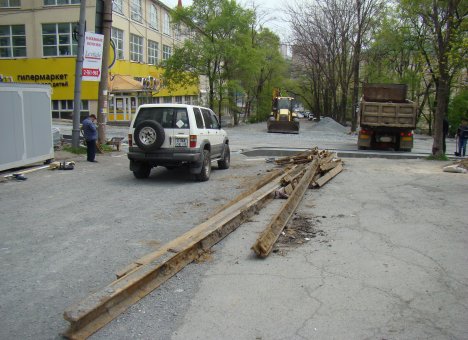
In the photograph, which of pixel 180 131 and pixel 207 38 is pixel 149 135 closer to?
pixel 180 131

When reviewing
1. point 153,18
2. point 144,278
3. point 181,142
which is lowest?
point 144,278

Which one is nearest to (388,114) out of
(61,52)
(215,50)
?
(215,50)

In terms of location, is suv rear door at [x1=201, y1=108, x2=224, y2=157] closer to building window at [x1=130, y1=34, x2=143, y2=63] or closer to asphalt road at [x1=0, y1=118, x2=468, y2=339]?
asphalt road at [x1=0, y1=118, x2=468, y2=339]

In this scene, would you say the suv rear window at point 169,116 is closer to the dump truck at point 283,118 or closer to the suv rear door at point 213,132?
the suv rear door at point 213,132

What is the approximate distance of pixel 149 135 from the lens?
11.2 metres

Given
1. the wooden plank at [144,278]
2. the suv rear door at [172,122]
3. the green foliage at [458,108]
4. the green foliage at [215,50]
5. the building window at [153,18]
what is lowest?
the wooden plank at [144,278]

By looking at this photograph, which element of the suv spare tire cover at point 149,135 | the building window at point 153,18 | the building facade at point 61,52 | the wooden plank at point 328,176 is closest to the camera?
the suv spare tire cover at point 149,135

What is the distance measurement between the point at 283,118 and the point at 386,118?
57.0 feet

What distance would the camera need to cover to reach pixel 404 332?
3.98 meters

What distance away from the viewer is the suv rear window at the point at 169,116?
11445mm

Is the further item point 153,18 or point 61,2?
point 153,18

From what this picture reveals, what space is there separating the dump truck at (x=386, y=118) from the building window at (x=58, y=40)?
85.6 feet

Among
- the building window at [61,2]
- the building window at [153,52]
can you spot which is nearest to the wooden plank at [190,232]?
the building window at [61,2]

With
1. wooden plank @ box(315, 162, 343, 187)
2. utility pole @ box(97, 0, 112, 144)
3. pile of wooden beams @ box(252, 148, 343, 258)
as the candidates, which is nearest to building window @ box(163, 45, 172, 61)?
utility pole @ box(97, 0, 112, 144)
